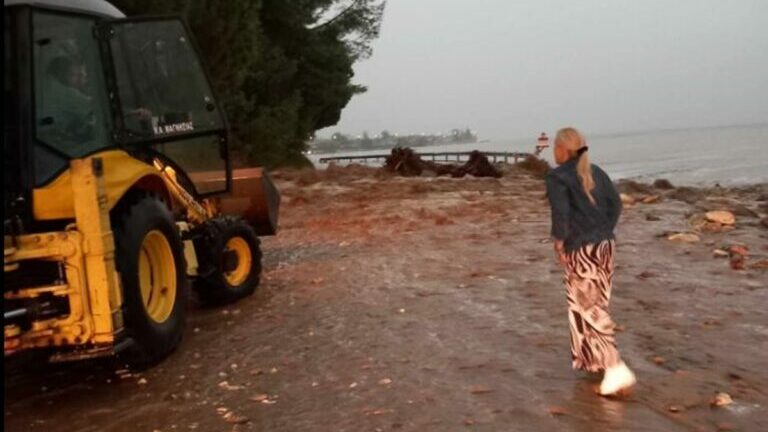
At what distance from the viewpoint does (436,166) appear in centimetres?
3719

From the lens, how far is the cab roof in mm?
5383

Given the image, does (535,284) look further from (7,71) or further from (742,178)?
(742,178)

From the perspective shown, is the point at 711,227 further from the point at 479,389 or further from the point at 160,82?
the point at 160,82

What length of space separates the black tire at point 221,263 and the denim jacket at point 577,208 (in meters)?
4.01

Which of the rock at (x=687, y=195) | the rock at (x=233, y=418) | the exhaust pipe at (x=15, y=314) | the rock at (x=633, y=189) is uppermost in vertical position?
the exhaust pipe at (x=15, y=314)

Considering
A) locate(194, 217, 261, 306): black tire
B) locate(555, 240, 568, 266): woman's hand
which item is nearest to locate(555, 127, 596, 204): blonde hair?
locate(555, 240, 568, 266): woman's hand

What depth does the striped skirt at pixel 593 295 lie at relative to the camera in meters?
5.14

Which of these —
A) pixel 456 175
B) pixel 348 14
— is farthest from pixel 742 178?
pixel 348 14

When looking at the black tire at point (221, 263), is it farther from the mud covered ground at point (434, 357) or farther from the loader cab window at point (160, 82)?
the loader cab window at point (160, 82)

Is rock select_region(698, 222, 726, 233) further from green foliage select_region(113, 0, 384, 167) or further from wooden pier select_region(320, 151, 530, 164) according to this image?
wooden pier select_region(320, 151, 530, 164)

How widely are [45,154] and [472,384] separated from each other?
3298mm

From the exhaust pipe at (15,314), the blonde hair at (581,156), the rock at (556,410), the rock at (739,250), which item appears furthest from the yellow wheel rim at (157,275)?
the rock at (739,250)

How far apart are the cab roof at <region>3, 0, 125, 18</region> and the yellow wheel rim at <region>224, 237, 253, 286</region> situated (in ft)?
9.62

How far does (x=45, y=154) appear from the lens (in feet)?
17.7
